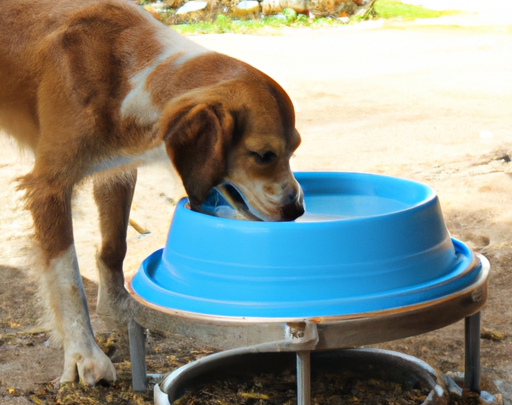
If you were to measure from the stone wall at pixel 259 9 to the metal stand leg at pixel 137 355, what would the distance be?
13765mm

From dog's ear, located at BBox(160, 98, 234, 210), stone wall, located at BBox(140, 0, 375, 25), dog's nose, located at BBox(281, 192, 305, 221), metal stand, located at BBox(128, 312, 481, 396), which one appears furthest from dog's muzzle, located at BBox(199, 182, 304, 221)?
stone wall, located at BBox(140, 0, 375, 25)

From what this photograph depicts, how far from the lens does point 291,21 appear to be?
15391 millimetres

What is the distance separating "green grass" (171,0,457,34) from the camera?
14.5 metres

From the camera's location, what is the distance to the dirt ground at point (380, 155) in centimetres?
326

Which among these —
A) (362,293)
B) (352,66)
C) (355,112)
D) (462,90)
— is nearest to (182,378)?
(362,293)

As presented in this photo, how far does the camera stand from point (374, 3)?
16.0 m

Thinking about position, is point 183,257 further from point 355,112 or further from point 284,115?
point 355,112

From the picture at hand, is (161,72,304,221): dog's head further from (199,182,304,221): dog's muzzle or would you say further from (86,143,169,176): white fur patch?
(86,143,169,176): white fur patch

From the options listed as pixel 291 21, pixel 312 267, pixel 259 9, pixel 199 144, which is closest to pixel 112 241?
pixel 199 144

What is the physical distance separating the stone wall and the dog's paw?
1355 cm

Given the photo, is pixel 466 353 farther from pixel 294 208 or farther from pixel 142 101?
pixel 142 101

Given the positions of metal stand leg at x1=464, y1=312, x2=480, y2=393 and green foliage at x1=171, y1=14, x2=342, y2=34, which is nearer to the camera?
metal stand leg at x1=464, y1=312, x2=480, y2=393

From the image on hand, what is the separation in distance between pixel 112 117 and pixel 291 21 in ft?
42.6

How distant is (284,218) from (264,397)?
0.65 m
